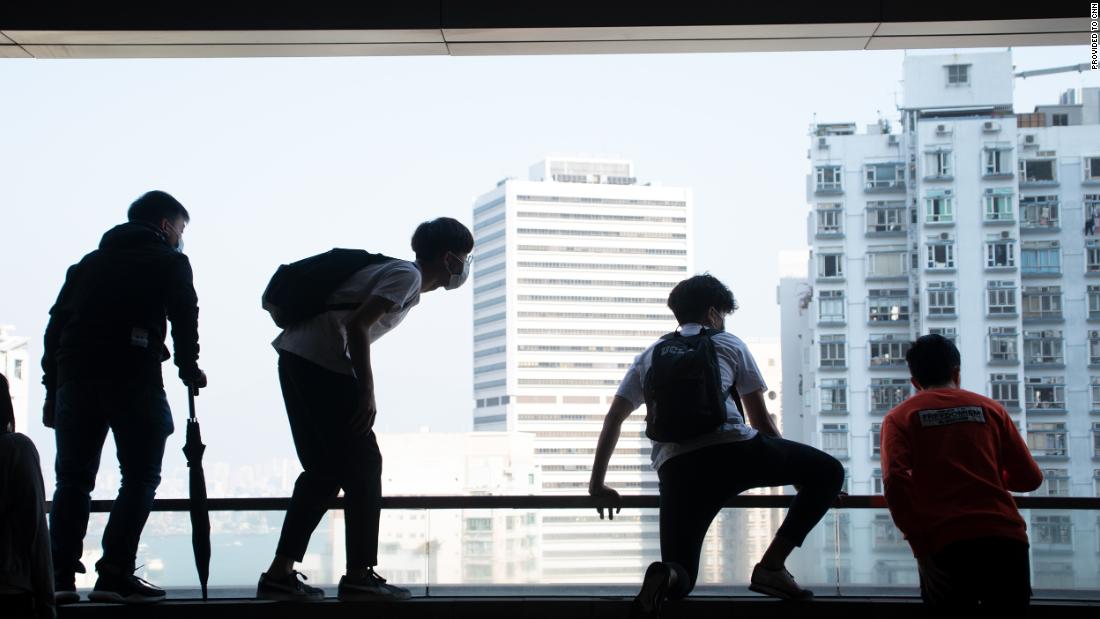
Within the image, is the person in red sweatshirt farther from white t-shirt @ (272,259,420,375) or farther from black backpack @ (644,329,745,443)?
white t-shirt @ (272,259,420,375)

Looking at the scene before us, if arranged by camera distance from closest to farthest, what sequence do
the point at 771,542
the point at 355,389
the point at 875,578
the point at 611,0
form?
the point at 355,389 → the point at 771,542 → the point at 875,578 → the point at 611,0

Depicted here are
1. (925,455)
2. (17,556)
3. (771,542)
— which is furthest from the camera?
(771,542)

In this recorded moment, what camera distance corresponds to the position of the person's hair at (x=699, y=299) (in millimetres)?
3045

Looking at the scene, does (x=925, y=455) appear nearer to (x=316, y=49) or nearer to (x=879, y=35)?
(x=879, y=35)

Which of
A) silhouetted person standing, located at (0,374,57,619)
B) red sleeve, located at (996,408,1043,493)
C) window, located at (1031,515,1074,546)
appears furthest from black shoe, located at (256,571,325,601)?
window, located at (1031,515,1074,546)

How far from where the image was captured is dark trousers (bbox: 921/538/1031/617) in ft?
7.69

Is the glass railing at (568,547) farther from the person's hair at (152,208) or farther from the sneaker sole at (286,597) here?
the person's hair at (152,208)

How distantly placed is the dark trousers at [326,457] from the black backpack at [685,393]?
774 millimetres

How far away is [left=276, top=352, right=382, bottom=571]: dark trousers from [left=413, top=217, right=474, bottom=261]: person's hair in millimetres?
436

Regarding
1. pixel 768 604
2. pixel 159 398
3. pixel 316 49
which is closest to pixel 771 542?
pixel 768 604

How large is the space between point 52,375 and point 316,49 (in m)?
1.48

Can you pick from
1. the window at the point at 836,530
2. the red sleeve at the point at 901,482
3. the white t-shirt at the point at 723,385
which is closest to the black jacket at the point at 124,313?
the white t-shirt at the point at 723,385

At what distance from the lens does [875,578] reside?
134 inches

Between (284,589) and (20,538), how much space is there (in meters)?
0.84
